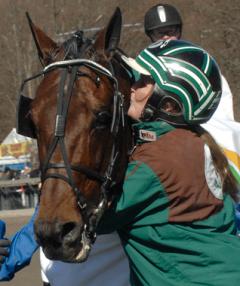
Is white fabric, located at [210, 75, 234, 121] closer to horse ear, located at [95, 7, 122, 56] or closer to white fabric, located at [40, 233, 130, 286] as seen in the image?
white fabric, located at [40, 233, 130, 286]

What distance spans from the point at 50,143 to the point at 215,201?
2.51 feet

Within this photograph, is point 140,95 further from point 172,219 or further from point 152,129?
point 172,219

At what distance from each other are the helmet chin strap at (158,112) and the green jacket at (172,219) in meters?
0.10

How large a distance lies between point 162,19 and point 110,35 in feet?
7.00

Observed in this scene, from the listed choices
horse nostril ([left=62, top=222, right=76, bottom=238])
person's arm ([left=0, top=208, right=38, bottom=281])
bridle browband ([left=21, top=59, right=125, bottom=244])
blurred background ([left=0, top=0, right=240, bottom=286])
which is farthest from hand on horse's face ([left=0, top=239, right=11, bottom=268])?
blurred background ([left=0, top=0, right=240, bottom=286])

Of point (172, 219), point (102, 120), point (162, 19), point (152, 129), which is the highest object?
point (102, 120)

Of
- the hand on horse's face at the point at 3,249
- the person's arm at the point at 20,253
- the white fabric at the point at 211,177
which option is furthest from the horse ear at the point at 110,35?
the hand on horse's face at the point at 3,249

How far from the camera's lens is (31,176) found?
2161 centimetres

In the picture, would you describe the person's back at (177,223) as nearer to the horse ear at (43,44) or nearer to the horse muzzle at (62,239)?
the horse muzzle at (62,239)

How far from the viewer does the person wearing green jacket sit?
8.76ft

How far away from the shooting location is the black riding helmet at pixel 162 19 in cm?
484

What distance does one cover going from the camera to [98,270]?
133 inches

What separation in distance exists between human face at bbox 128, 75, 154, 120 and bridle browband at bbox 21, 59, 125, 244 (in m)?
0.19

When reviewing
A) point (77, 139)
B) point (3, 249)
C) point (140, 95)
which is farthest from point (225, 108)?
point (77, 139)
